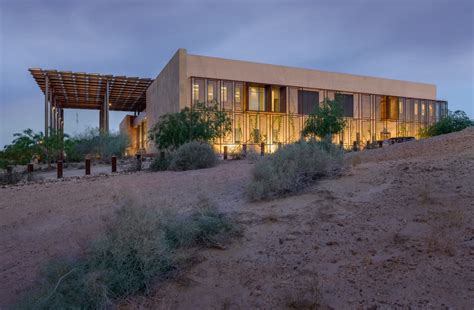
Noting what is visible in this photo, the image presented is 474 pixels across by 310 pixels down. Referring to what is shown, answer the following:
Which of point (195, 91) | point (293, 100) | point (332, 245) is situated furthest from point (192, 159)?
point (293, 100)

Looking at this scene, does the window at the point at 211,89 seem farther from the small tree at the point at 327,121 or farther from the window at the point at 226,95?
the small tree at the point at 327,121

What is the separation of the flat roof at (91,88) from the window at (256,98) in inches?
359

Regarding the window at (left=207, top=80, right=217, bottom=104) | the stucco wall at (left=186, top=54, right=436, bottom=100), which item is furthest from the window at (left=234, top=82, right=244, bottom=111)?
the window at (left=207, top=80, right=217, bottom=104)

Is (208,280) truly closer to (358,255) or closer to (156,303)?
(156,303)

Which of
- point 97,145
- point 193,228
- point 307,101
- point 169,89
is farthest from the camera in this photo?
point 307,101

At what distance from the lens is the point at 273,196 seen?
20.5ft

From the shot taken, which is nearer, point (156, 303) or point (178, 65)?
point (156, 303)

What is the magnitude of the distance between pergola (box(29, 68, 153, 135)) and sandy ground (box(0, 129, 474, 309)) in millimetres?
23285

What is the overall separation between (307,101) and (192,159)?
22.3 m

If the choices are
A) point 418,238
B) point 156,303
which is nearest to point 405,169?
point 418,238

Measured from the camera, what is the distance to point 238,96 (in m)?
30.0

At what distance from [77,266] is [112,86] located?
3291 centimetres

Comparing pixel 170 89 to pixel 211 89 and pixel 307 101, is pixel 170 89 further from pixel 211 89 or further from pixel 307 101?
pixel 307 101

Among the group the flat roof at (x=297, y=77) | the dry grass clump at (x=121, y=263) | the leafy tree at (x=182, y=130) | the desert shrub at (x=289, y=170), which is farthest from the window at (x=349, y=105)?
the dry grass clump at (x=121, y=263)
